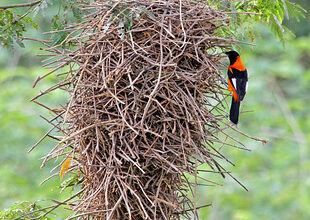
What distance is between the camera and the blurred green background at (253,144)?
8.88 meters

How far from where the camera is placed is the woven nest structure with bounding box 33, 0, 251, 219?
2.57 m

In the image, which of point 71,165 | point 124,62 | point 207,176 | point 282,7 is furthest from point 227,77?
point 207,176

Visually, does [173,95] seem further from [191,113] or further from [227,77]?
[227,77]

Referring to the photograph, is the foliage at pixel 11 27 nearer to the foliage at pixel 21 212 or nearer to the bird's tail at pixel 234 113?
the foliage at pixel 21 212

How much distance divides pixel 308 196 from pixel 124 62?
307 inches

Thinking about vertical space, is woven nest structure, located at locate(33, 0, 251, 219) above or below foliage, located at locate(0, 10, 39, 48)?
below

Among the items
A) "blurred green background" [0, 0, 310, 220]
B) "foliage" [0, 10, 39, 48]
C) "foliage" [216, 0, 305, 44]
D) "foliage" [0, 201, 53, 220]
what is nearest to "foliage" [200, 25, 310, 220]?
"blurred green background" [0, 0, 310, 220]

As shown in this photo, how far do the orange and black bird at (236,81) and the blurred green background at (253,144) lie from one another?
5.04 meters

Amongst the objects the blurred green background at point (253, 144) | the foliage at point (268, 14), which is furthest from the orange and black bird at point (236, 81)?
the blurred green background at point (253, 144)

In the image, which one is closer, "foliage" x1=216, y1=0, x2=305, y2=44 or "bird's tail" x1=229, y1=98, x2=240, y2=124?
"bird's tail" x1=229, y1=98, x2=240, y2=124

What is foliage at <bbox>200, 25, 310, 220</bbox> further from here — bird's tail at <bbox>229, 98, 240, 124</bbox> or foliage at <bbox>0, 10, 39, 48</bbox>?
foliage at <bbox>0, 10, 39, 48</bbox>

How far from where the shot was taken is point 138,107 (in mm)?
2615

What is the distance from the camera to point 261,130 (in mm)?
10594

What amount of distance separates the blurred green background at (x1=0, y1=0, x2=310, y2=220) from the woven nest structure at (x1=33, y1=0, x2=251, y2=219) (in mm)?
5697
